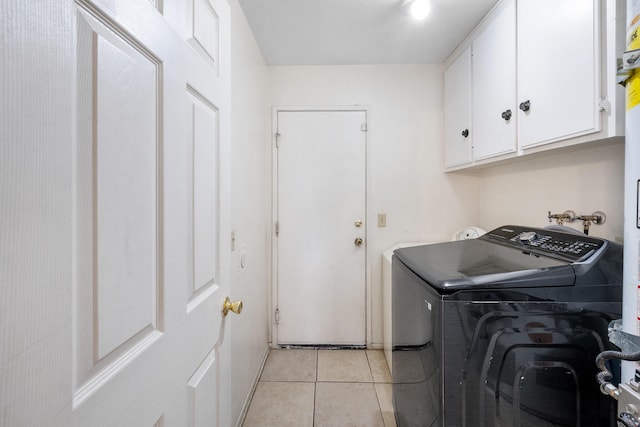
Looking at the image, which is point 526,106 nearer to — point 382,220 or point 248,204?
point 382,220

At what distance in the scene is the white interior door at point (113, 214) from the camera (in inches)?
12.6

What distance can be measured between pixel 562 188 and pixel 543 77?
0.59 metres

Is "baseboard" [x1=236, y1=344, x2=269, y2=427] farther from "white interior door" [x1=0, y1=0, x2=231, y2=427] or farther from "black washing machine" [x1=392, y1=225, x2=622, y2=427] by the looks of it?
"black washing machine" [x1=392, y1=225, x2=622, y2=427]

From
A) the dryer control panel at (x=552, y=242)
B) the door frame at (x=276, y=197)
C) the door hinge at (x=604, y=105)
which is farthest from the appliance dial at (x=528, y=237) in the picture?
the door frame at (x=276, y=197)

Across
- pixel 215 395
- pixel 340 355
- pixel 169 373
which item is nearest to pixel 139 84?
pixel 169 373

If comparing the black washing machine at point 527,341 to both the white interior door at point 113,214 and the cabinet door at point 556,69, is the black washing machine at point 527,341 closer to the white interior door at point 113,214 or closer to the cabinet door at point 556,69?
the cabinet door at point 556,69

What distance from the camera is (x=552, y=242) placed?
1097 mm

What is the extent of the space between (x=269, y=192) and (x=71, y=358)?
78.2 inches

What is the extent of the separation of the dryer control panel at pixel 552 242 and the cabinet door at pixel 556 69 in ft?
1.34

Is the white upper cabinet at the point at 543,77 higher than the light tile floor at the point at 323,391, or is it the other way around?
the white upper cabinet at the point at 543,77

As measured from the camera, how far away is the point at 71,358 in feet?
1.25

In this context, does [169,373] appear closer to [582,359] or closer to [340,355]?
[582,359]

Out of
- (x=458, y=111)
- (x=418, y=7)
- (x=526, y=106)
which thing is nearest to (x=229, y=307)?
(x=526, y=106)

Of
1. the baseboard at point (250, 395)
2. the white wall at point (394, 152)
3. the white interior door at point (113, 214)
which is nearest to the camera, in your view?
the white interior door at point (113, 214)
